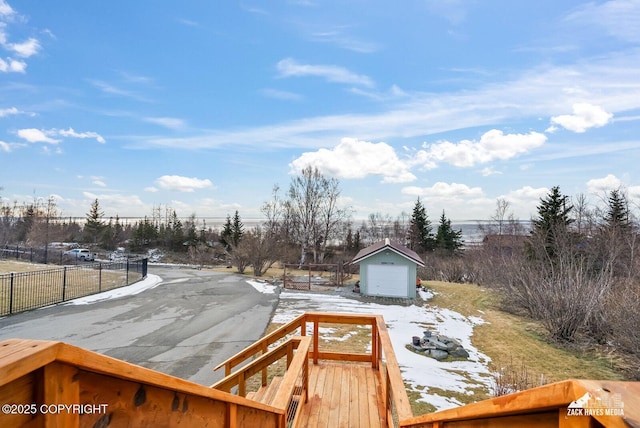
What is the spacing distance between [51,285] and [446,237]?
3391cm

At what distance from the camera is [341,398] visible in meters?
4.28

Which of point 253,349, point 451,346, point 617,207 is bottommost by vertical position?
point 451,346

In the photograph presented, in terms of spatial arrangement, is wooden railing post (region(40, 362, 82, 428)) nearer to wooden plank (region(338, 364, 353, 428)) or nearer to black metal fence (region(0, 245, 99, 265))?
wooden plank (region(338, 364, 353, 428))

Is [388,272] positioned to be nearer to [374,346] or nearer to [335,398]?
[374,346]

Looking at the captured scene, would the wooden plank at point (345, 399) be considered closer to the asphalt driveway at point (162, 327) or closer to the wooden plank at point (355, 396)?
the wooden plank at point (355, 396)

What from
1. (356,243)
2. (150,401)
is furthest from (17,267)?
(356,243)

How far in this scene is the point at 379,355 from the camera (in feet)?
16.1

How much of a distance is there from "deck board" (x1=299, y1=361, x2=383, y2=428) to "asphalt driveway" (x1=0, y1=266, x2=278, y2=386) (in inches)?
94.9

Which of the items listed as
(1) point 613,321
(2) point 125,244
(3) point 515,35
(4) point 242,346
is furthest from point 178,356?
(2) point 125,244

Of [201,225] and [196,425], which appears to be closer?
[196,425]

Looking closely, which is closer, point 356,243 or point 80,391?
point 80,391

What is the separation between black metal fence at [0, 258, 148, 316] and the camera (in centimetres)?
1043

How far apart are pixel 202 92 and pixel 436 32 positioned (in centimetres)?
1270

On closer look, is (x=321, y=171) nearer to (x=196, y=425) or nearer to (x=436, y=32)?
(x=436, y=32)
